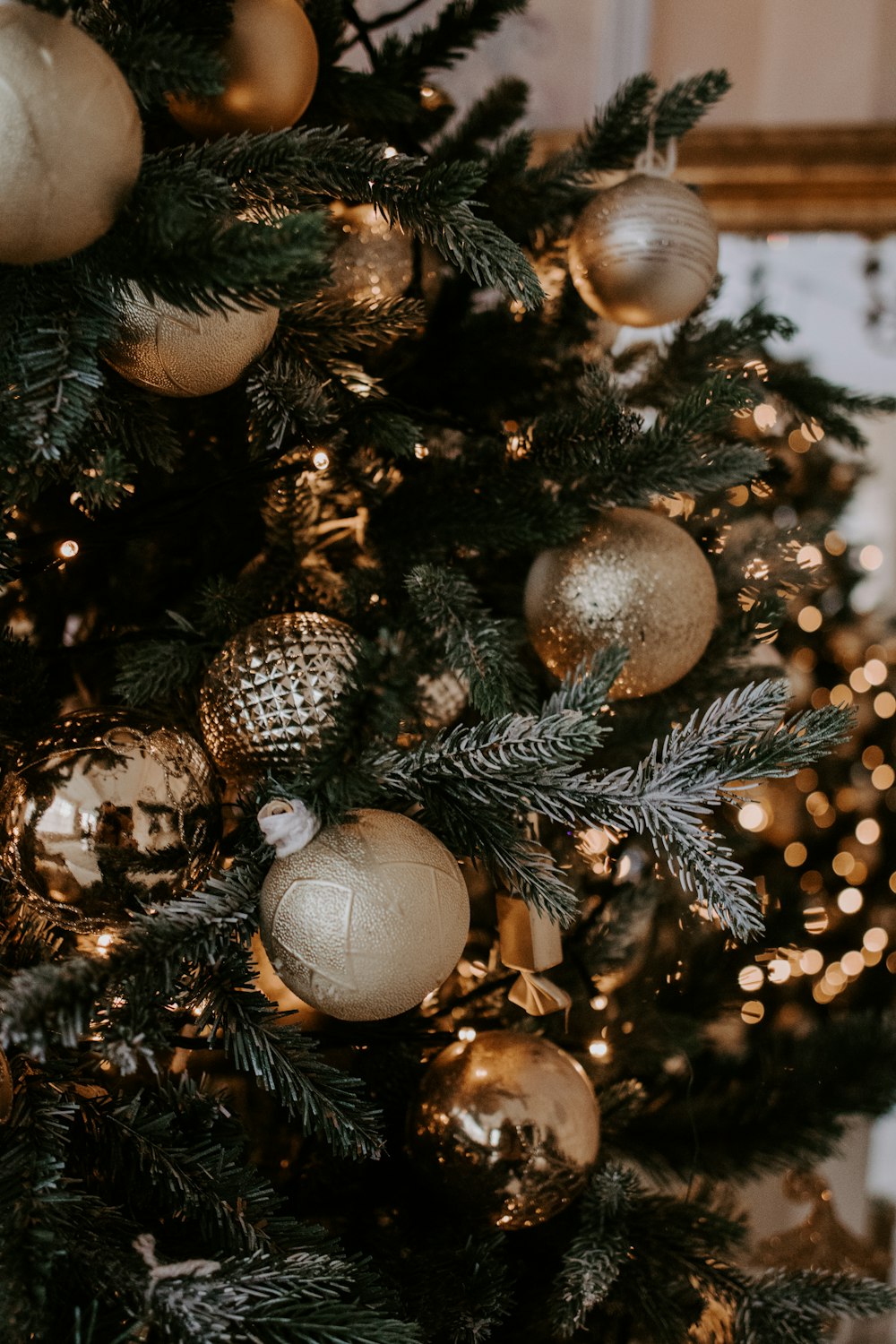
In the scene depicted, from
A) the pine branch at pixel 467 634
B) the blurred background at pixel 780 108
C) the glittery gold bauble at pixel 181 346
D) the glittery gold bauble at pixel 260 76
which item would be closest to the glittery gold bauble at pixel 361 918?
the pine branch at pixel 467 634

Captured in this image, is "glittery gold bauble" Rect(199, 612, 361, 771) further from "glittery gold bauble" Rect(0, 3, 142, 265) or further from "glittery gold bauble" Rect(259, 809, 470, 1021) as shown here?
"glittery gold bauble" Rect(0, 3, 142, 265)

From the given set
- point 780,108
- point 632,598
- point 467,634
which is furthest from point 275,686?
point 780,108

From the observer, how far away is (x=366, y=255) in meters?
0.58

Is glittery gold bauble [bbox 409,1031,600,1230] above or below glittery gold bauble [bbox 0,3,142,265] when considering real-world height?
below

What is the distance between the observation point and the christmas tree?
0.34 meters

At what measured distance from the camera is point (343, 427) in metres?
0.49

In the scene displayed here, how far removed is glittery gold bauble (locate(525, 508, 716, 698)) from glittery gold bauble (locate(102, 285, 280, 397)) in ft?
0.71

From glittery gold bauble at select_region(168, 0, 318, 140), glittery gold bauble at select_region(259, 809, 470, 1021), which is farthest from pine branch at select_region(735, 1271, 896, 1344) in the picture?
glittery gold bauble at select_region(168, 0, 318, 140)

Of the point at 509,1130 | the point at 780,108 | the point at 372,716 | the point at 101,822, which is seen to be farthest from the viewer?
the point at 780,108

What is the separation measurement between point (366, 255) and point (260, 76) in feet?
0.44

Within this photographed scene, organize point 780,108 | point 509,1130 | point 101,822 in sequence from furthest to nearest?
1. point 780,108
2. point 509,1130
3. point 101,822

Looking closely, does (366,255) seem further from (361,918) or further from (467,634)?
(361,918)

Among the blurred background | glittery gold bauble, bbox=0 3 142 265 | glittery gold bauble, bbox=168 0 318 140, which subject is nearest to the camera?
glittery gold bauble, bbox=0 3 142 265

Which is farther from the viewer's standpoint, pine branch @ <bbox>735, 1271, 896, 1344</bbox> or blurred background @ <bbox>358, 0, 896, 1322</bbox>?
blurred background @ <bbox>358, 0, 896, 1322</bbox>
